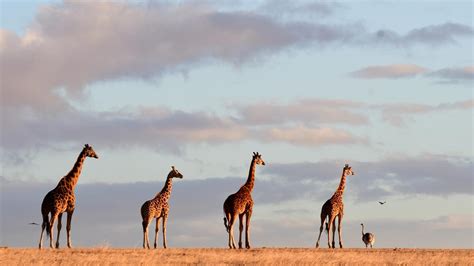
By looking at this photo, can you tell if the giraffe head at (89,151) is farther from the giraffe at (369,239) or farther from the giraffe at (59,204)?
the giraffe at (369,239)

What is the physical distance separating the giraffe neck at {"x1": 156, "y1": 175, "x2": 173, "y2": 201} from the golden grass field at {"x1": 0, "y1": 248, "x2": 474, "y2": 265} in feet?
17.5

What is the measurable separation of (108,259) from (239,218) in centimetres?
1212

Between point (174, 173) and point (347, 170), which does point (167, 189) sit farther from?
point (347, 170)

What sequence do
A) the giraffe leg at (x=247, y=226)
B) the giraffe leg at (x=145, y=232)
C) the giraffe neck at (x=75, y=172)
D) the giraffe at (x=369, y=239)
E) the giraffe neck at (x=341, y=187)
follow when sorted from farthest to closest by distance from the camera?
the giraffe at (x=369, y=239) → the giraffe neck at (x=341, y=187) → the giraffe leg at (x=247, y=226) → the giraffe leg at (x=145, y=232) → the giraffe neck at (x=75, y=172)

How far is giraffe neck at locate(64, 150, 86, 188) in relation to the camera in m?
53.0

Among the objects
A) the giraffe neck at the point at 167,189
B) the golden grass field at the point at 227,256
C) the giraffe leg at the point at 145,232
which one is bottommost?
the golden grass field at the point at 227,256

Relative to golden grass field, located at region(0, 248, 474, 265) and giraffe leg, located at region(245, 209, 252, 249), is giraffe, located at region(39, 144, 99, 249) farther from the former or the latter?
giraffe leg, located at region(245, 209, 252, 249)

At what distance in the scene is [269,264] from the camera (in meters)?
44.1

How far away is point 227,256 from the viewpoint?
1849 inches

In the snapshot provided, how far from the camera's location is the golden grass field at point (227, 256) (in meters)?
43.9

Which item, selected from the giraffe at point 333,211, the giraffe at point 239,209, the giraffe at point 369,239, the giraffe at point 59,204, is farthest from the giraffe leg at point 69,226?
the giraffe at point 369,239

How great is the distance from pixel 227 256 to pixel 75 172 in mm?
10576

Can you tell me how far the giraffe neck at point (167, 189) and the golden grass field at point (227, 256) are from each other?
5.32 metres

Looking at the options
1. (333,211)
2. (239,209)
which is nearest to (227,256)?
(239,209)
